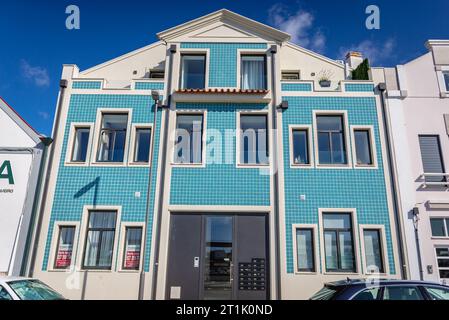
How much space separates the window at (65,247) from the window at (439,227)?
13.5m

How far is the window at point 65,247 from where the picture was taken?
11852 mm

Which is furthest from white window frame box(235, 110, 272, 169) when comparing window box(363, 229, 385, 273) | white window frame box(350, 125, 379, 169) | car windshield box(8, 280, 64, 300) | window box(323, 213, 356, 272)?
car windshield box(8, 280, 64, 300)

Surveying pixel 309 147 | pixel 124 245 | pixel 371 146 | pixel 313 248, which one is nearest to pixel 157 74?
pixel 309 147

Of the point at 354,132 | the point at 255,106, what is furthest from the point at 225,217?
the point at 354,132

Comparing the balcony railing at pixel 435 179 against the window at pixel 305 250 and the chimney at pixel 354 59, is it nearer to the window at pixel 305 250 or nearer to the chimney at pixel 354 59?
the window at pixel 305 250

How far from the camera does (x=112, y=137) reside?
13.6 meters

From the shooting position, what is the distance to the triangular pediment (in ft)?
47.8

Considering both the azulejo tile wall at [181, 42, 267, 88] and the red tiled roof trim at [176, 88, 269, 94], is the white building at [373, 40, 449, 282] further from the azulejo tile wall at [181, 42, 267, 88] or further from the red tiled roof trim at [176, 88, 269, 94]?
the azulejo tile wall at [181, 42, 267, 88]

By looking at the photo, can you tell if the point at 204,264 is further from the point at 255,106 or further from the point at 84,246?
the point at 255,106

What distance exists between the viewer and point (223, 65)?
14297 mm

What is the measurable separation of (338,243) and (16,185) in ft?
41.0

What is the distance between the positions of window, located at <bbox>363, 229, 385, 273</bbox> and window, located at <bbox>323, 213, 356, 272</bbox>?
0.53 meters

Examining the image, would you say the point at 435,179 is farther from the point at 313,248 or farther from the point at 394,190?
the point at 313,248

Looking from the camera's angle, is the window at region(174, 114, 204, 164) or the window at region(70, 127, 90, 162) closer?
the window at region(174, 114, 204, 164)
